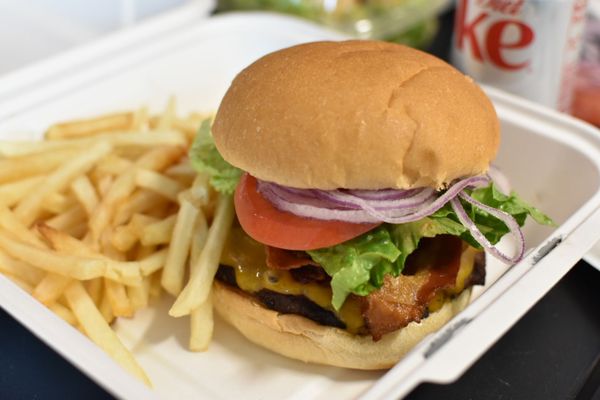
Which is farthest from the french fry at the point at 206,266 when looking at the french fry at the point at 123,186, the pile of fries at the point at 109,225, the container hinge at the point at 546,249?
the container hinge at the point at 546,249

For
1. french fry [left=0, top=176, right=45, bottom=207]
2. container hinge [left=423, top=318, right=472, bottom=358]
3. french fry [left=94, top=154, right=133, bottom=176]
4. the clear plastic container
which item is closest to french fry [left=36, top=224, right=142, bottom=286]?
french fry [left=0, top=176, right=45, bottom=207]

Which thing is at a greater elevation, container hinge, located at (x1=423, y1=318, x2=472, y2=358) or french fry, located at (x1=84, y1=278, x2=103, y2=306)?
container hinge, located at (x1=423, y1=318, x2=472, y2=358)

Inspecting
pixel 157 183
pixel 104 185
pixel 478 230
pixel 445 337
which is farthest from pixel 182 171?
pixel 445 337

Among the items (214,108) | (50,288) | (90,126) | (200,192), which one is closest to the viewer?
(50,288)

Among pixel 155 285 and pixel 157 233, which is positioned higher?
pixel 157 233

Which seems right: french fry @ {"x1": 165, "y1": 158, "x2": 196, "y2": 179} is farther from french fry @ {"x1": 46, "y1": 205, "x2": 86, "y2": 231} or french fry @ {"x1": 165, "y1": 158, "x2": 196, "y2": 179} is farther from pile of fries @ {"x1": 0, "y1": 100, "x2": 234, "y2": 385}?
french fry @ {"x1": 46, "y1": 205, "x2": 86, "y2": 231}

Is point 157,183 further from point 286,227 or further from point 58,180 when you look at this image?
point 286,227
